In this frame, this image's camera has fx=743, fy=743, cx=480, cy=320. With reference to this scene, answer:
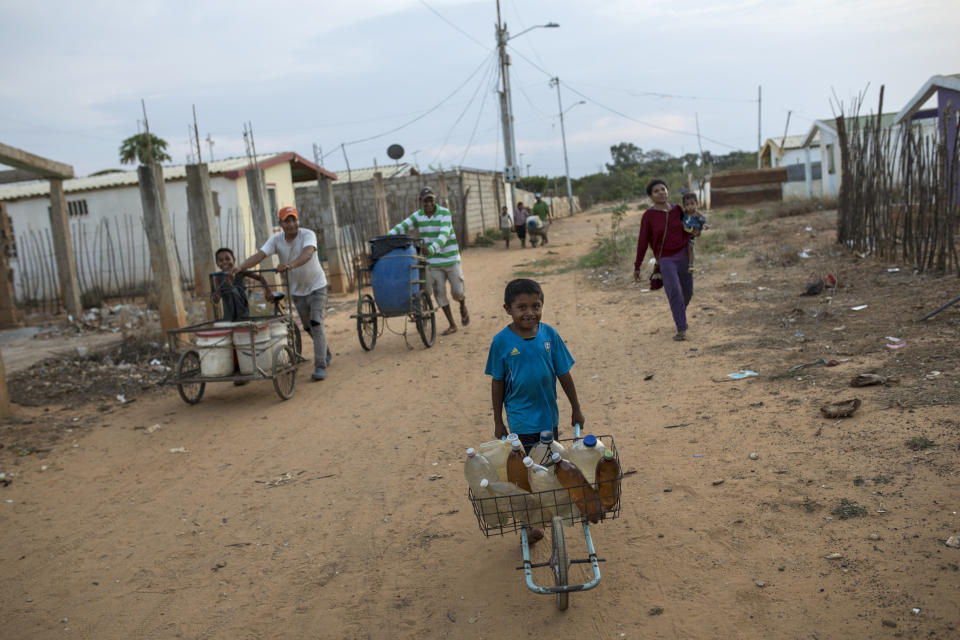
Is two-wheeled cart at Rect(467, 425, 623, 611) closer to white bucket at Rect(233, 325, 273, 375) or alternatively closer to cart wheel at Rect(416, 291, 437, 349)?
white bucket at Rect(233, 325, 273, 375)

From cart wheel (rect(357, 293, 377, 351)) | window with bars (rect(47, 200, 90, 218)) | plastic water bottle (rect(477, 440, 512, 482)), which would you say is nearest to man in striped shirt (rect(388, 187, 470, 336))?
cart wheel (rect(357, 293, 377, 351))

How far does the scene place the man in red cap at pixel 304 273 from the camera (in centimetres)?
765

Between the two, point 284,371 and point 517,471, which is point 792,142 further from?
point 517,471

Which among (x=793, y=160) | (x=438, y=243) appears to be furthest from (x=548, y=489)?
(x=793, y=160)

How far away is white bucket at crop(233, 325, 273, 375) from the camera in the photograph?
7.03m

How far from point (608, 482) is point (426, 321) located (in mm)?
6508

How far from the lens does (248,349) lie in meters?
7.03

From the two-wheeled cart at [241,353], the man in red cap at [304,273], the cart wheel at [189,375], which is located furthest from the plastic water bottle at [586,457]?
the cart wheel at [189,375]

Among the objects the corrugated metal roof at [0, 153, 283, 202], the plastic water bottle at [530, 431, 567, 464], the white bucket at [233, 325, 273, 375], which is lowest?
the plastic water bottle at [530, 431, 567, 464]

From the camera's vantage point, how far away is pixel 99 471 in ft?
19.5

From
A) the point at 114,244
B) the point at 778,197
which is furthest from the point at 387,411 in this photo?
the point at 778,197

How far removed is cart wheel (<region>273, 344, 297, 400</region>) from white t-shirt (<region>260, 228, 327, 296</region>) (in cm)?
69

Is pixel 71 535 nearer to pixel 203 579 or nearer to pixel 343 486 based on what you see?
pixel 203 579

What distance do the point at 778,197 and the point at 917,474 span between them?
30034 millimetres
